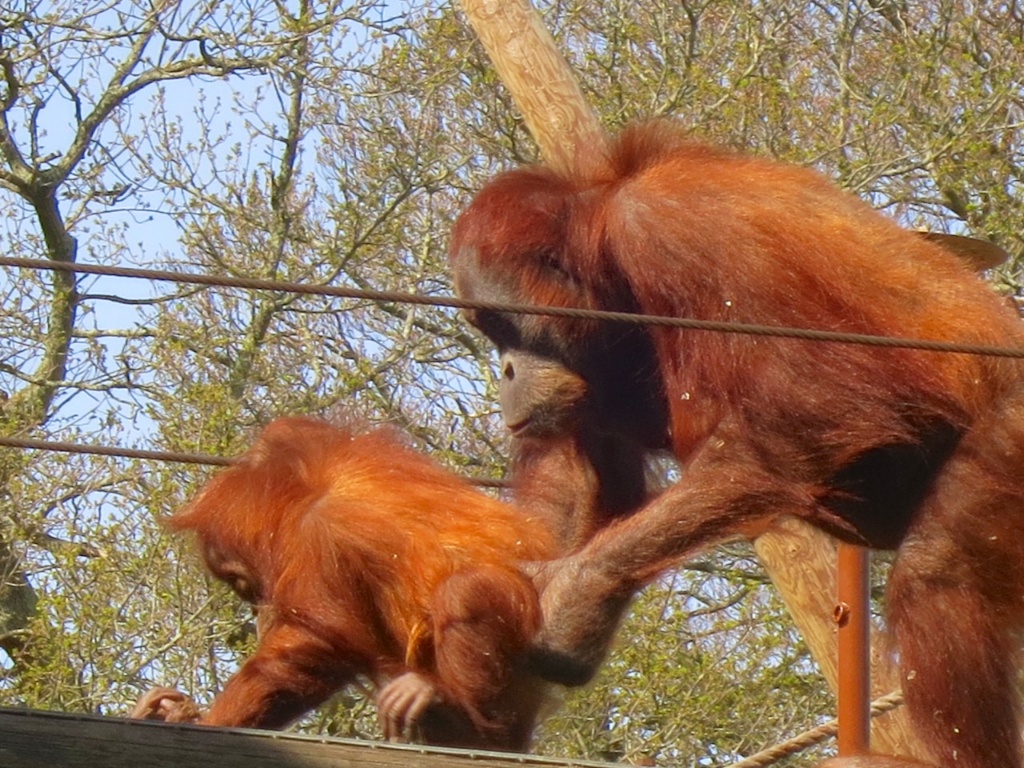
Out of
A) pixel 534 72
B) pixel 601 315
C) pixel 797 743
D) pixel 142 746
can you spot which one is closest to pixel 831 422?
pixel 601 315

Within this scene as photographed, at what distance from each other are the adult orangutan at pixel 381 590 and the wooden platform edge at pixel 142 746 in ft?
3.40

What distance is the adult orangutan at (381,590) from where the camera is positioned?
148 inches

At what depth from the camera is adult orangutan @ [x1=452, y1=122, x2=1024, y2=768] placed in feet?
10.7

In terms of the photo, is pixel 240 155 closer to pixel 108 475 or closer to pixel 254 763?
pixel 108 475

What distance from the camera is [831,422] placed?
3438 mm

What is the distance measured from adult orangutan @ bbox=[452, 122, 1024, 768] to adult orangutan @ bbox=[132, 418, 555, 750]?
0.57ft

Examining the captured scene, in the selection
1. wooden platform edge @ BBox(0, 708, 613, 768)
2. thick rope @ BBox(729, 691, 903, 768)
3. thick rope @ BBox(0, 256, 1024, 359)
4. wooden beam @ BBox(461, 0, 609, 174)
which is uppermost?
wooden beam @ BBox(461, 0, 609, 174)

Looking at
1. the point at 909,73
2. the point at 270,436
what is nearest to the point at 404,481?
the point at 270,436

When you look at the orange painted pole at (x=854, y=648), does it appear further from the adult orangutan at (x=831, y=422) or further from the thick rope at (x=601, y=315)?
the thick rope at (x=601, y=315)

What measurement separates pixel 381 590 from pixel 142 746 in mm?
1417

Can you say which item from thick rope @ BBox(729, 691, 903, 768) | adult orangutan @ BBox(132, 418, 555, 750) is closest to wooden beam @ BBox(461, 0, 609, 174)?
adult orangutan @ BBox(132, 418, 555, 750)

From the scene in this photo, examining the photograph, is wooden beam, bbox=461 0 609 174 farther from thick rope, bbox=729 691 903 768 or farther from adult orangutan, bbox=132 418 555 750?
thick rope, bbox=729 691 903 768

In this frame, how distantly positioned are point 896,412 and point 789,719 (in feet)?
18.6

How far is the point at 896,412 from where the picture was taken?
3418 mm
